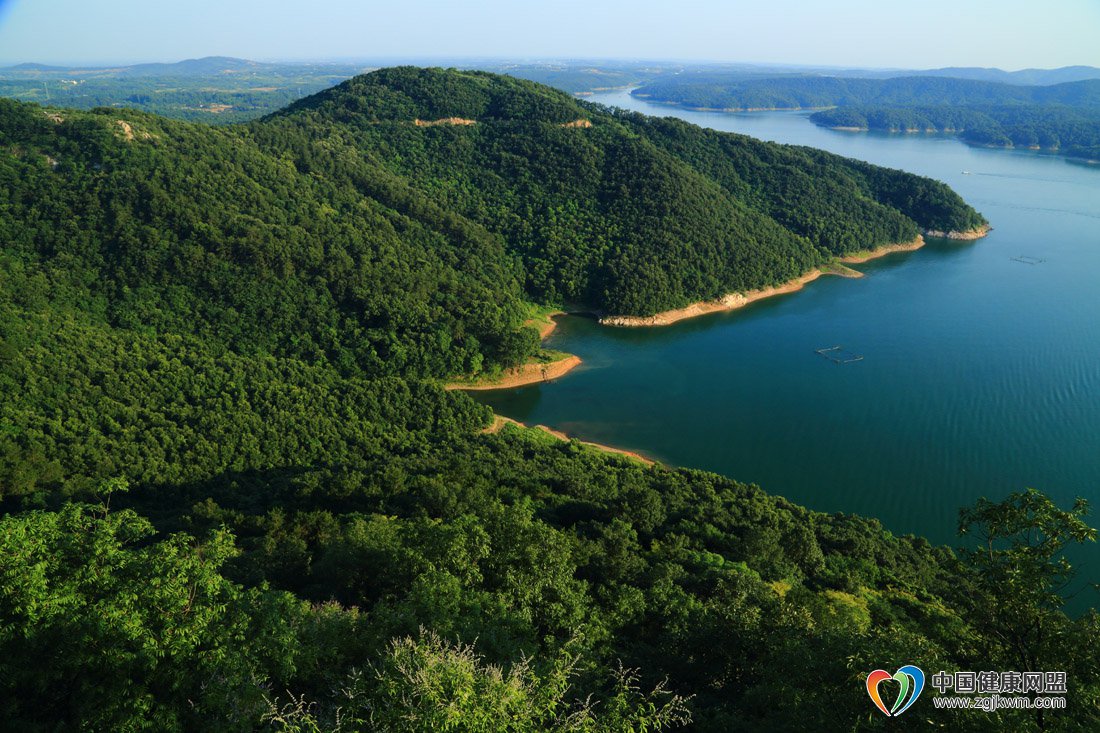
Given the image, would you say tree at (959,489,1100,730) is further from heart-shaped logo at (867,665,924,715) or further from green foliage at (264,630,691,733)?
green foliage at (264,630,691,733)

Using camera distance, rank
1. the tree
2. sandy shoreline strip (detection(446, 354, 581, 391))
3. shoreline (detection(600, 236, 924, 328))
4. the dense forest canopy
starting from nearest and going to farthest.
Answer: the tree
the dense forest canopy
sandy shoreline strip (detection(446, 354, 581, 391))
shoreline (detection(600, 236, 924, 328))

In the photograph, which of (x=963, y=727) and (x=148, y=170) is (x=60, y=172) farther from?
(x=963, y=727)

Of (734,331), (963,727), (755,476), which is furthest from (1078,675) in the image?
(734,331)

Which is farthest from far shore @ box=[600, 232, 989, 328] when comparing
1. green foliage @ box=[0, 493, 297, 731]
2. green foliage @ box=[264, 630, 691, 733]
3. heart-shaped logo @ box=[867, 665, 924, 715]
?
green foliage @ box=[264, 630, 691, 733]

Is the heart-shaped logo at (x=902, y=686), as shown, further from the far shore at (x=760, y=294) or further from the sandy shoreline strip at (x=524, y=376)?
→ the far shore at (x=760, y=294)

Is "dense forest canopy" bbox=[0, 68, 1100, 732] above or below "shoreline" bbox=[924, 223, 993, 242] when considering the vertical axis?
below

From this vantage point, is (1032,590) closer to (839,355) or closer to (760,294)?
(839,355)

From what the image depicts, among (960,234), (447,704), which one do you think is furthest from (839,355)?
(447,704)
